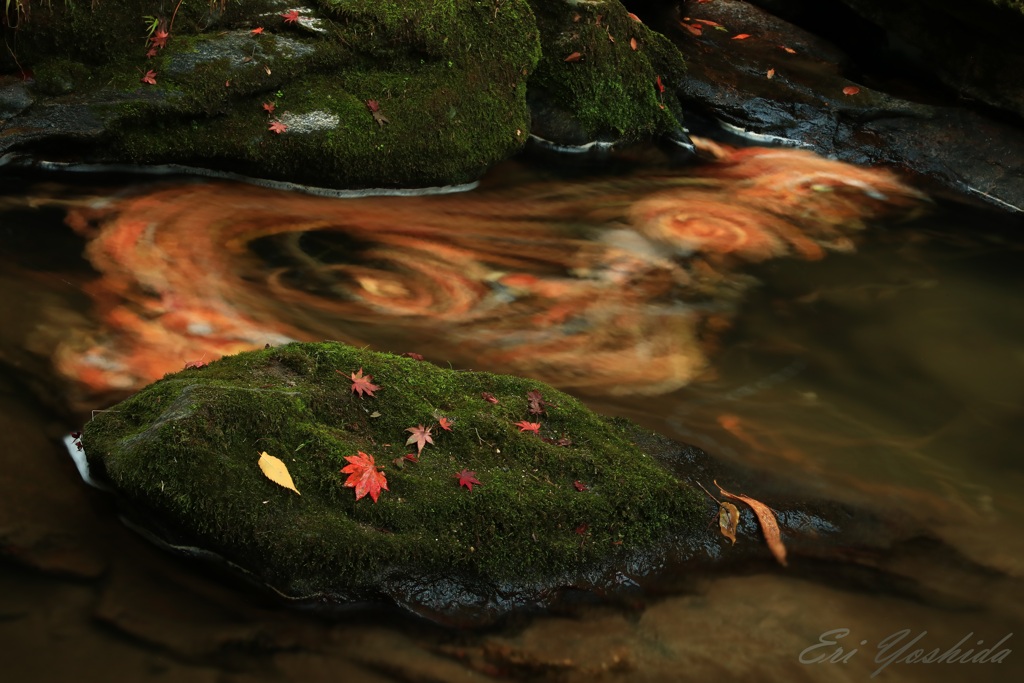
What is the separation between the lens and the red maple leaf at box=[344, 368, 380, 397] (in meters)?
3.81

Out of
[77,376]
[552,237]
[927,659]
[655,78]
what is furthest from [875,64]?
[77,376]

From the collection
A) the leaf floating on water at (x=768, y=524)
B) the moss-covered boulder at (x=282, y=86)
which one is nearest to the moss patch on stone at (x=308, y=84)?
the moss-covered boulder at (x=282, y=86)

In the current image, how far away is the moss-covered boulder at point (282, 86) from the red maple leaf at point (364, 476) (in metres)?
4.14

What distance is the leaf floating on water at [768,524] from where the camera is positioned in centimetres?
388

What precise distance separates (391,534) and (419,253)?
11.3 ft

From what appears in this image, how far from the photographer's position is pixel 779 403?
523cm

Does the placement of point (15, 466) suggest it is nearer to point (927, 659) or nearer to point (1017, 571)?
point (927, 659)

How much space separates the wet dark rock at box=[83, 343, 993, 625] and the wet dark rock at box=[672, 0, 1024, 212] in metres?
6.78

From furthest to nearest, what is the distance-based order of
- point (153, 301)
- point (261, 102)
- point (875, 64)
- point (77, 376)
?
point (875, 64) < point (261, 102) < point (153, 301) < point (77, 376)

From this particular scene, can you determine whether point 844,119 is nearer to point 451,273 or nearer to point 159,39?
point 451,273

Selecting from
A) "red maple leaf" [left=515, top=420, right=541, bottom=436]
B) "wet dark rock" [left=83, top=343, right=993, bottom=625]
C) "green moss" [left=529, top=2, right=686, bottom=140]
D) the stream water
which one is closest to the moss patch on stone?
the stream water

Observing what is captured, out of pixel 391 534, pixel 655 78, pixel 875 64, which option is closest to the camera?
pixel 391 534

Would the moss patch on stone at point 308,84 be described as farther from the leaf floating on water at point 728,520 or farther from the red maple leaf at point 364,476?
the leaf floating on water at point 728,520

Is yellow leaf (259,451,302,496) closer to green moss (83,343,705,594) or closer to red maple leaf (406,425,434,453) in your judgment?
green moss (83,343,705,594)
